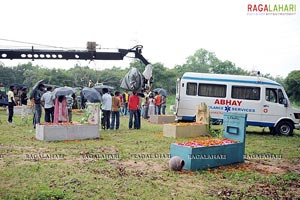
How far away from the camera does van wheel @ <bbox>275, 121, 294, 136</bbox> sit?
15.5 m

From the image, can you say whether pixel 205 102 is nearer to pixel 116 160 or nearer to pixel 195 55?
pixel 116 160

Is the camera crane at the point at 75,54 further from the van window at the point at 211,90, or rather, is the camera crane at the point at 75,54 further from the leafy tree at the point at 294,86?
the leafy tree at the point at 294,86

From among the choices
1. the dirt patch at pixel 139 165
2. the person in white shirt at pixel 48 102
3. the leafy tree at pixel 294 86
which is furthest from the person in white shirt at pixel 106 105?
the leafy tree at pixel 294 86

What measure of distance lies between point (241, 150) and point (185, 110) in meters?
7.11

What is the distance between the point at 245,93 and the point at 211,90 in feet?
5.19

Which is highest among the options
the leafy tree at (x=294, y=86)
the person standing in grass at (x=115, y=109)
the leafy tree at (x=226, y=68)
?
the leafy tree at (x=226, y=68)

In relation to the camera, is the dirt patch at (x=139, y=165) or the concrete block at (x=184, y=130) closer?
the dirt patch at (x=139, y=165)

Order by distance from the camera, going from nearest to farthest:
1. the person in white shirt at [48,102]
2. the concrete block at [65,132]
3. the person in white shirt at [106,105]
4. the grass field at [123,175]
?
the grass field at [123,175] → the concrete block at [65,132] → the person in white shirt at [48,102] → the person in white shirt at [106,105]

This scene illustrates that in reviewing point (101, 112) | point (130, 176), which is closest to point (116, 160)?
point (130, 176)

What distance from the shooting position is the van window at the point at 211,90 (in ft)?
51.5

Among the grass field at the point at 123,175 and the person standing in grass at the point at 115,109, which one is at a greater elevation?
the person standing in grass at the point at 115,109

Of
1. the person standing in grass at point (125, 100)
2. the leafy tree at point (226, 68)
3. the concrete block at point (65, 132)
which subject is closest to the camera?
the concrete block at point (65, 132)

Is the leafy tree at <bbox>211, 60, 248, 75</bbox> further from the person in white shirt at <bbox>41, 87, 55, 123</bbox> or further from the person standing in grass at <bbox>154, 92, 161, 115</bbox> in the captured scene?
the person in white shirt at <bbox>41, 87, 55, 123</bbox>

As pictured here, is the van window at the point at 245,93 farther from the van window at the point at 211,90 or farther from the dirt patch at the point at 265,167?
the dirt patch at the point at 265,167
